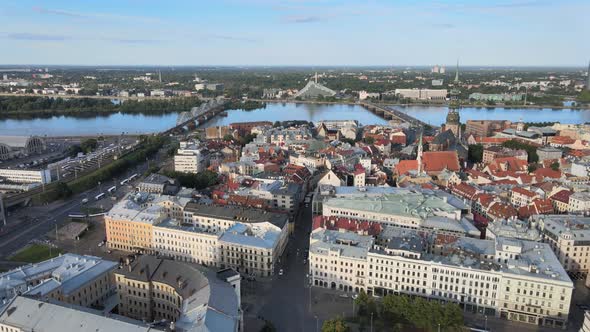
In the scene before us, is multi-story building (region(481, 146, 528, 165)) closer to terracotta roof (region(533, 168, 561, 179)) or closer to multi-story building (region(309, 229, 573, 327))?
terracotta roof (region(533, 168, 561, 179))

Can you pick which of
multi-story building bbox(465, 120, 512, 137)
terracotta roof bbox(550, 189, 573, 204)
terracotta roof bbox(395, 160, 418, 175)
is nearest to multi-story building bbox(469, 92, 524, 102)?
multi-story building bbox(465, 120, 512, 137)

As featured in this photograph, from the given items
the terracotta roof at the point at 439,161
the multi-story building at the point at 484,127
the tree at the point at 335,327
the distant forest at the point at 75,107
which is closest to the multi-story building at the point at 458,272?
the tree at the point at 335,327

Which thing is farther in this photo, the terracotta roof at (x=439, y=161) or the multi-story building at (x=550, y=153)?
the multi-story building at (x=550, y=153)

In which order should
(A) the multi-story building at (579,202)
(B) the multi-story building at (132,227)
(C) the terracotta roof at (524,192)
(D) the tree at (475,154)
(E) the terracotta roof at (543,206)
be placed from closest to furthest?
(B) the multi-story building at (132,227) → (E) the terracotta roof at (543,206) → (A) the multi-story building at (579,202) → (C) the terracotta roof at (524,192) → (D) the tree at (475,154)

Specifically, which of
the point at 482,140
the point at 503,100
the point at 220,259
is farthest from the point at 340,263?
the point at 503,100

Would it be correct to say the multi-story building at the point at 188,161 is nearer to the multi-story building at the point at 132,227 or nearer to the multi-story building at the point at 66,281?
the multi-story building at the point at 132,227

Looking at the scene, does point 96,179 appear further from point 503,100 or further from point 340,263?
point 503,100
